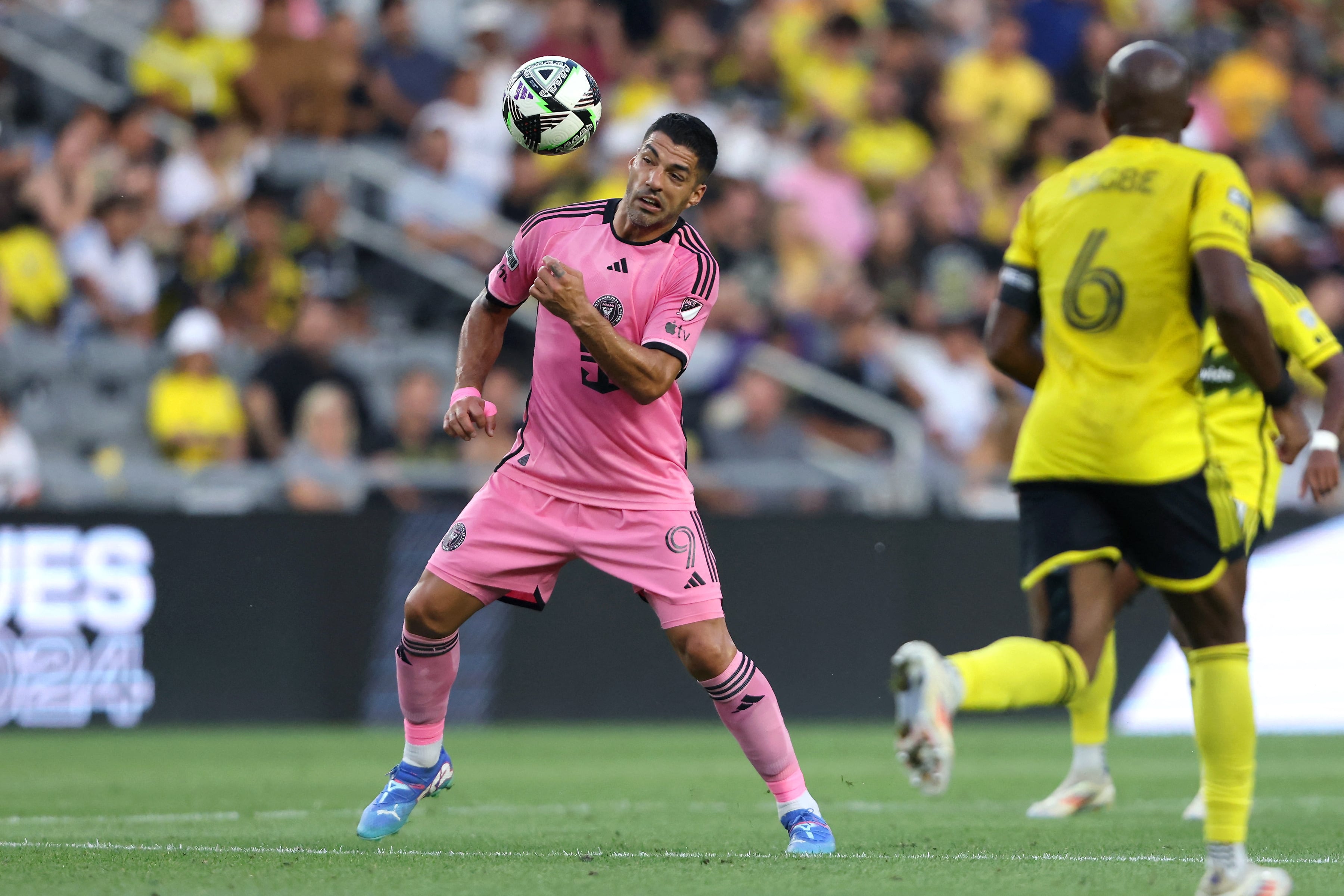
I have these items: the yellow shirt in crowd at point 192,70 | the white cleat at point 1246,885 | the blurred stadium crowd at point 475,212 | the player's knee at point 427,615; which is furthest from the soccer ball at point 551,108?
the yellow shirt in crowd at point 192,70

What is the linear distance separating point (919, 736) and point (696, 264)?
2.19 metres

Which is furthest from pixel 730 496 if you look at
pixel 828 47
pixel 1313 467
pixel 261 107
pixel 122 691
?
pixel 1313 467

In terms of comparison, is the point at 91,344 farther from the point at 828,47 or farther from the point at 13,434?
the point at 828,47

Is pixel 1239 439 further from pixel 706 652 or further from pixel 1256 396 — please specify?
pixel 706 652

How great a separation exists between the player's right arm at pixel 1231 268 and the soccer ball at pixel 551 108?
251cm

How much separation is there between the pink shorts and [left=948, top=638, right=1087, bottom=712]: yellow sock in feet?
4.49

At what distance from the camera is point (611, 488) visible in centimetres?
611

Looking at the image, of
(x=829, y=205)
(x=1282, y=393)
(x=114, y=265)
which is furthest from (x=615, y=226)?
(x=829, y=205)

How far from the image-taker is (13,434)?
12.1 metres

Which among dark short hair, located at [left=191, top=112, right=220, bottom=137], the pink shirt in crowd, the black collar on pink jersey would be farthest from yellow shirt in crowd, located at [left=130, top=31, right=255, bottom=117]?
the black collar on pink jersey

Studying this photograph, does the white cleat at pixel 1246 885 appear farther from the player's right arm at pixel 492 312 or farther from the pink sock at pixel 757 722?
the player's right arm at pixel 492 312

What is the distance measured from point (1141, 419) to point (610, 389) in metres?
1.90

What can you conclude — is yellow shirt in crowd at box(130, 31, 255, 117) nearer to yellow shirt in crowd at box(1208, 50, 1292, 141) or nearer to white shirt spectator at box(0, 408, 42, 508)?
white shirt spectator at box(0, 408, 42, 508)

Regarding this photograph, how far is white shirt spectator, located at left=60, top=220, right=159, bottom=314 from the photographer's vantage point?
1334cm
